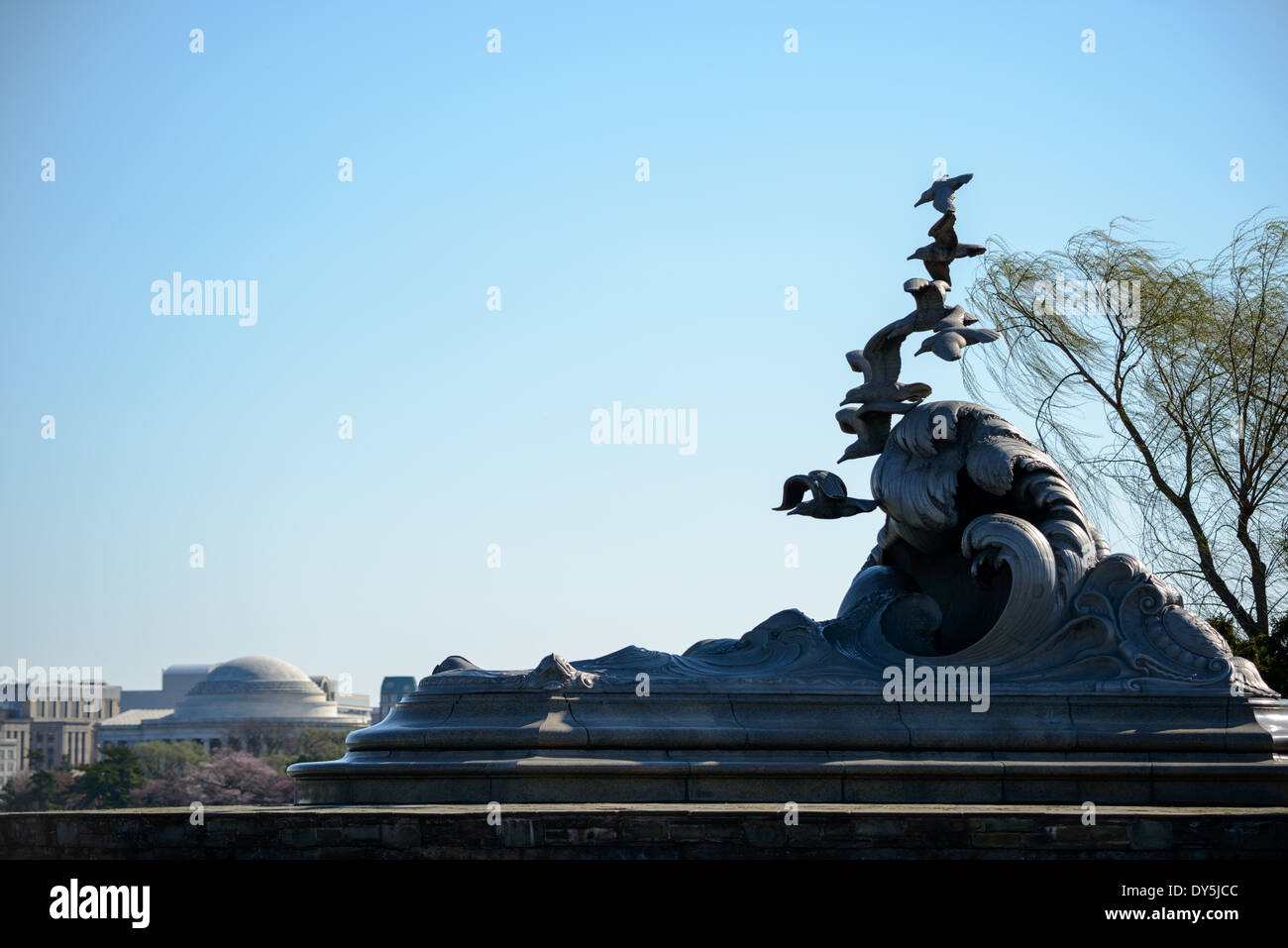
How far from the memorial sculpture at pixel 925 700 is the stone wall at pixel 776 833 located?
3.88 ft

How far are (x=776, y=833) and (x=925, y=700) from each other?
220 cm

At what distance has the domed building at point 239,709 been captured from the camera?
113 meters

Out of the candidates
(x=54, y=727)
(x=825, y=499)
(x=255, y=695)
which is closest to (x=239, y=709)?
(x=255, y=695)

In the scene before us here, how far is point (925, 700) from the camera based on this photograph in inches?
415

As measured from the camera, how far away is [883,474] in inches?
460

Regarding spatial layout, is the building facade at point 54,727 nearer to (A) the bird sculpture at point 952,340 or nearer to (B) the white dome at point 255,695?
(B) the white dome at point 255,695

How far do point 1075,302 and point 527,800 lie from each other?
686 inches

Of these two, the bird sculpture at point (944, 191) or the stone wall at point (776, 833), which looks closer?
the stone wall at point (776, 833)

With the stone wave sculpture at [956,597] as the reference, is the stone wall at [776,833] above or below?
below

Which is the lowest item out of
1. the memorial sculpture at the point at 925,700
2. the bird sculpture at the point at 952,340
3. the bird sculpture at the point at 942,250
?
the memorial sculpture at the point at 925,700

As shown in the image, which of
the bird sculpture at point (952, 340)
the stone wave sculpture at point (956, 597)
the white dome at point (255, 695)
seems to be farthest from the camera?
the white dome at point (255, 695)

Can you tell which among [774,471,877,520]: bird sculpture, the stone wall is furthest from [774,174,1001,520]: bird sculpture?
the stone wall

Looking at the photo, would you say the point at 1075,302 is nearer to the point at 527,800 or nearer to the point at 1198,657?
the point at 1198,657

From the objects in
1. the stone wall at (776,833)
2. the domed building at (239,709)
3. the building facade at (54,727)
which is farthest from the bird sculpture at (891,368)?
the building facade at (54,727)
